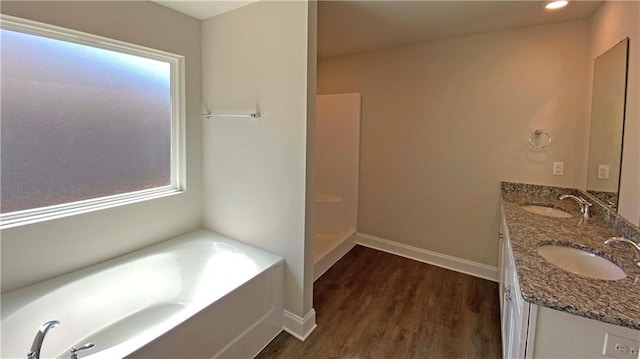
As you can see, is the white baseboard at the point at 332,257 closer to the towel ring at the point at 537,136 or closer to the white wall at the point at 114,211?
the white wall at the point at 114,211

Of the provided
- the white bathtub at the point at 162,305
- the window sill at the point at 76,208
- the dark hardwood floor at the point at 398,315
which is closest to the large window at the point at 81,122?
the window sill at the point at 76,208

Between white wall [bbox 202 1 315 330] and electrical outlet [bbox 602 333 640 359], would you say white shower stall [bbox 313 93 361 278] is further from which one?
electrical outlet [bbox 602 333 640 359]

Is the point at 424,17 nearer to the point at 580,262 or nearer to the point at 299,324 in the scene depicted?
the point at 580,262

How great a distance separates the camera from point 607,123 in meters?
1.98

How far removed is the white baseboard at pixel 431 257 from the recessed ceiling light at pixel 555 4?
2.24 m

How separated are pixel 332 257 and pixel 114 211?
78.5 inches

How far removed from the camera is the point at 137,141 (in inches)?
90.2

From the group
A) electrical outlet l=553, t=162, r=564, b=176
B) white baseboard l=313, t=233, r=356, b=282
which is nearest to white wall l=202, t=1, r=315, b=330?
white baseboard l=313, t=233, r=356, b=282

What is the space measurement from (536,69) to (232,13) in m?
2.57

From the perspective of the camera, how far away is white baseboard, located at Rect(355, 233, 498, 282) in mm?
2887

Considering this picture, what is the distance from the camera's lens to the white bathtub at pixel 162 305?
4.85ft

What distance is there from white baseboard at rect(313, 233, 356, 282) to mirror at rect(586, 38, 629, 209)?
220 centimetres

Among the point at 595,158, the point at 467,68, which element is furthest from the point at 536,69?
the point at 595,158

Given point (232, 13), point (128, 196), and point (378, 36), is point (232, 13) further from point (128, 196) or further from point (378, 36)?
point (128, 196)
